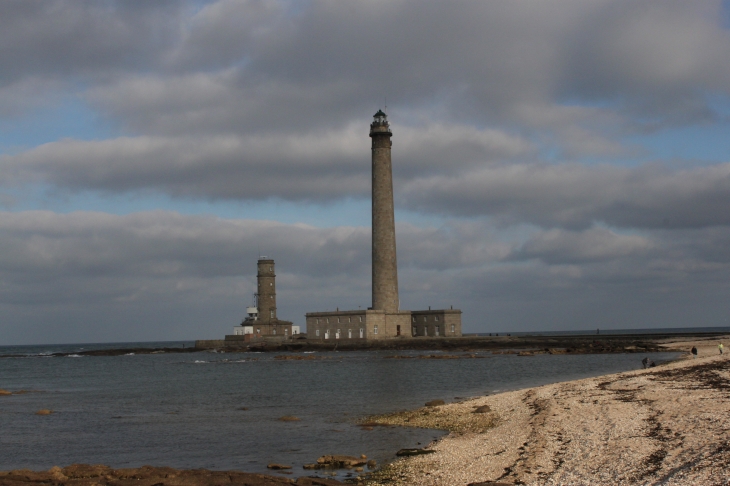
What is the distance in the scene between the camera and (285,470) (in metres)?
16.0

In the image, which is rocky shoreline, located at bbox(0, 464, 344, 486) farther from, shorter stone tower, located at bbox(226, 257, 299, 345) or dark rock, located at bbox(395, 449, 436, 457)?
shorter stone tower, located at bbox(226, 257, 299, 345)

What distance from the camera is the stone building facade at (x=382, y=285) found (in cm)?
7019

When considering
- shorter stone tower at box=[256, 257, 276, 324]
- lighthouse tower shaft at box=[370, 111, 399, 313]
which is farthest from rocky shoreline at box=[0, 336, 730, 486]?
shorter stone tower at box=[256, 257, 276, 324]

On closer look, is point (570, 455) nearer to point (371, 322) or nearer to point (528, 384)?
point (528, 384)

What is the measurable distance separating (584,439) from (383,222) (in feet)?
181

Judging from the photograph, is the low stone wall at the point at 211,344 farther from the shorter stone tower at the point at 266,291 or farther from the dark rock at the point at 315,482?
the dark rock at the point at 315,482

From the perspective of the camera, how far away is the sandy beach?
12320 millimetres

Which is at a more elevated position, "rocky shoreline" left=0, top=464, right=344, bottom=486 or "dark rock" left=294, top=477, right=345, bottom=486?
"rocky shoreline" left=0, top=464, right=344, bottom=486

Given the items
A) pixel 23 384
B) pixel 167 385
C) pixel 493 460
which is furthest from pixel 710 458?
pixel 23 384

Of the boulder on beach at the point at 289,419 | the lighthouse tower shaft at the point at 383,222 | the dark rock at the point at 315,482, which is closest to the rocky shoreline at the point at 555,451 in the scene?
the dark rock at the point at 315,482

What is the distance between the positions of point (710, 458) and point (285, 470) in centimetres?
849

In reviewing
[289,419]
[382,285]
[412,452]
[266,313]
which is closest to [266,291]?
[266,313]

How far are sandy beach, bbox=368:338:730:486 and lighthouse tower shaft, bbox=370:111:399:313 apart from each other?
44.9 m

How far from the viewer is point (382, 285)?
2778 inches
